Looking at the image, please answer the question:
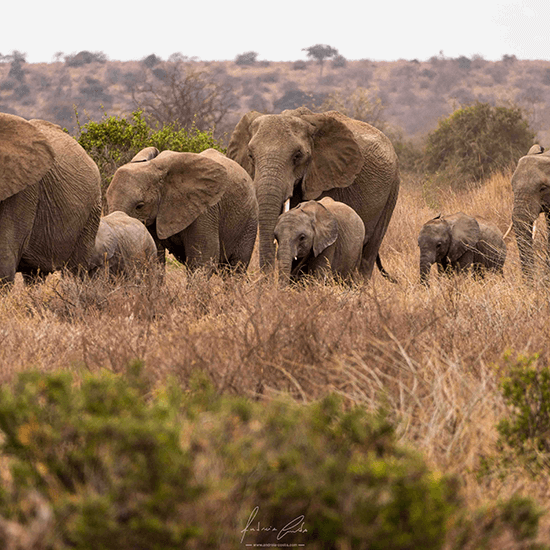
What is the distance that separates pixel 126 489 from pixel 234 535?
11.1 inches

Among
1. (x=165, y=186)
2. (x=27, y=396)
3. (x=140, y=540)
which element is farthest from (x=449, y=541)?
(x=165, y=186)

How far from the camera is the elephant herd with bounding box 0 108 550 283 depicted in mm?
6422

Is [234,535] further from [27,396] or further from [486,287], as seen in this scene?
[486,287]

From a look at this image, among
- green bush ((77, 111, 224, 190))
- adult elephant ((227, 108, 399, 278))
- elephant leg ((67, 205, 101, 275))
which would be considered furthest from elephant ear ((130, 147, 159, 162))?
green bush ((77, 111, 224, 190))

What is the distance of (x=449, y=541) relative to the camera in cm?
194

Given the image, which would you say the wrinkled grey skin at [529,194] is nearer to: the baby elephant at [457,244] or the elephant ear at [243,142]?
the baby elephant at [457,244]

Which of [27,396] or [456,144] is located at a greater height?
[27,396]

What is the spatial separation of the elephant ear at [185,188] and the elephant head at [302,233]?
3.84ft

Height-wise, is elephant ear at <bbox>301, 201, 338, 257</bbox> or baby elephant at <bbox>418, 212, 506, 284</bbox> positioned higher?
elephant ear at <bbox>301, 201, 338, 257</bbox>

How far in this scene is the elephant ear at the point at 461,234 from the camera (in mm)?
8969

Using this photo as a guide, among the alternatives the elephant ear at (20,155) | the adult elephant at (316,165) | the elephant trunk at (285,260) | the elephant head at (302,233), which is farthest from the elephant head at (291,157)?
the elephant ear at (20,155)

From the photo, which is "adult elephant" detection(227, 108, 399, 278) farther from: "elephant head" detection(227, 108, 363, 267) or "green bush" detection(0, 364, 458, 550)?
"green bush" detection(0, 364, 458, 550)

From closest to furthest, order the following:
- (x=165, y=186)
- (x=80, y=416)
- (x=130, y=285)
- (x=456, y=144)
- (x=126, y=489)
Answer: (x=126, y=489)
(x=80, y=416)
(x=130, y=285)
(x=165, y=186)
(x=456, y=144)

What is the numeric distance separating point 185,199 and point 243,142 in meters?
1.58
